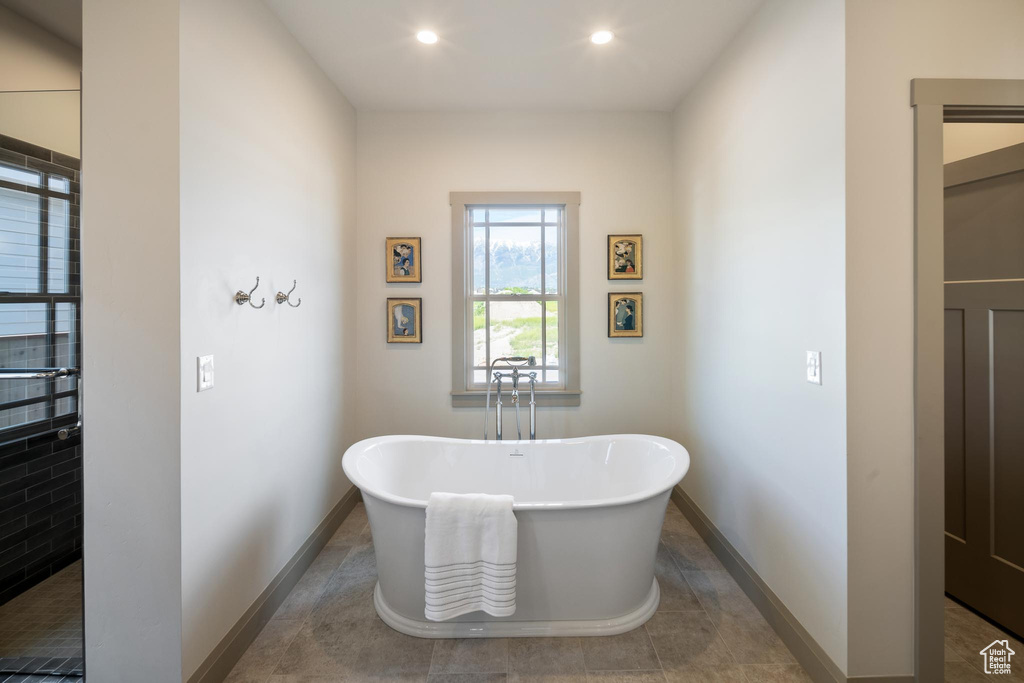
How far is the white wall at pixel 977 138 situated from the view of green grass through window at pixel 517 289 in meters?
2.00

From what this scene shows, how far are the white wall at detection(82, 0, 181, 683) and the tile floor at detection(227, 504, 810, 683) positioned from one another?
45 cm

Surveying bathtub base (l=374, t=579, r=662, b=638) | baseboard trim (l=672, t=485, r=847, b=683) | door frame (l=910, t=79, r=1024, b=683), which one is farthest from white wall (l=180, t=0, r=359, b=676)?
door frame (l=910, t=79, r=1024, b=683)

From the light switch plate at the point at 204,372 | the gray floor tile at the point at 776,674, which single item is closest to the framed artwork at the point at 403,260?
the light switch plate at the point at 204,372

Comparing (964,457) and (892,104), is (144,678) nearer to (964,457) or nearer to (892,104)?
(892,104)

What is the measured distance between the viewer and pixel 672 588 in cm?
231

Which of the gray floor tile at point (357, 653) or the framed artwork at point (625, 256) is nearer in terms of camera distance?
the gray floor tile at point (357, 653)

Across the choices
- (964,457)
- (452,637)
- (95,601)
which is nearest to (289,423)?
(95,601)

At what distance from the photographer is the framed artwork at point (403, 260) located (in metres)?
3.24

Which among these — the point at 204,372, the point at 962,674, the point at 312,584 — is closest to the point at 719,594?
the point at 962,674

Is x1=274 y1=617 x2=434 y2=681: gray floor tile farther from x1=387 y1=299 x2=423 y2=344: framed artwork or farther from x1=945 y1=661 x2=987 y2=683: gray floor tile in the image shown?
x1=945 y1=661 x2=987 y2=683: gray floor tile

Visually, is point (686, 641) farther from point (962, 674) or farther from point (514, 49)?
point (514, 49)

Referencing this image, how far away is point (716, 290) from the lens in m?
2.66

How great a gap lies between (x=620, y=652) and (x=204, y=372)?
1.83 m

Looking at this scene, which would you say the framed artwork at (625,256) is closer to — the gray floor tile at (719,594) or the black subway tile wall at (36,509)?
the gray floor tile at (719,594)
